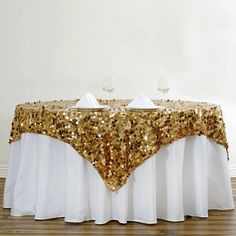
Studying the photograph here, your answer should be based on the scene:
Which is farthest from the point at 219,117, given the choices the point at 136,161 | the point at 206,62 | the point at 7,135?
the point at 7,135

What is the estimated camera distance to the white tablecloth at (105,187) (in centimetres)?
330

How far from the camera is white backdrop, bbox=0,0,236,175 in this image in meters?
4.96

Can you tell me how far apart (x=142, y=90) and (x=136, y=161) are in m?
1.86

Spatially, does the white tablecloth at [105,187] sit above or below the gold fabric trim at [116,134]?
below

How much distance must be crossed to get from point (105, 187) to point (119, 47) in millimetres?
2040

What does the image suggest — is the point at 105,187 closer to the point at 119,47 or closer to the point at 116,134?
the point at 116,134

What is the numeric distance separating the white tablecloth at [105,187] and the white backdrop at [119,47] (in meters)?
1.48

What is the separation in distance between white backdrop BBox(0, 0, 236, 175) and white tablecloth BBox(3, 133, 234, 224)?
148cm

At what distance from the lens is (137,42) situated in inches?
196

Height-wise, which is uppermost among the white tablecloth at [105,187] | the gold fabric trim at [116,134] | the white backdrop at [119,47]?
the white backdrop at [119,47]

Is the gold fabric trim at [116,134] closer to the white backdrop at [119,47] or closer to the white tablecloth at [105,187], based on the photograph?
the white tablecloth at [105,187]

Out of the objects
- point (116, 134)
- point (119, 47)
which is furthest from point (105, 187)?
point (119, 47)

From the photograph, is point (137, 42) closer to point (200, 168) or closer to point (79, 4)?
point (79, 4)

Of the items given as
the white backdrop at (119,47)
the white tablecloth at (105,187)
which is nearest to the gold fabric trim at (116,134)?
the white tablecloth at (105,187)
